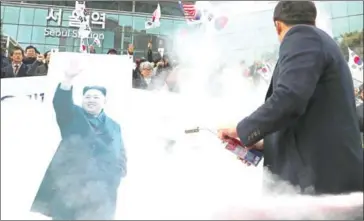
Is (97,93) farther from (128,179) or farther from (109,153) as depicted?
(128,179)

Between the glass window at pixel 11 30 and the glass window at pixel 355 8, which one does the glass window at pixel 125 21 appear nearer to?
the glass window at pixel 11 30

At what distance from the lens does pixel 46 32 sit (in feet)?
5.42

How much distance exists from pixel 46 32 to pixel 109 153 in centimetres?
52

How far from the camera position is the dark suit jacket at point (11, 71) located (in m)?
1.51

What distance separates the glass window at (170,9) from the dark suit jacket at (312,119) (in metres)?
0.64

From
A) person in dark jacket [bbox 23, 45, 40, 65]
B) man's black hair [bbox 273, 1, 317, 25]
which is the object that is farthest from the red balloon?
person in dark jacket [bbox 23, 45, 40, 65]

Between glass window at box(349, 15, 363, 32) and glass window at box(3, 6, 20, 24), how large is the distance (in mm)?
1440

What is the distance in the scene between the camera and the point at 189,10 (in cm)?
158

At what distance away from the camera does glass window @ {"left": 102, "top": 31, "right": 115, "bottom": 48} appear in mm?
1744

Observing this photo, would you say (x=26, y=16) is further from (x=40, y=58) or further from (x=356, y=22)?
(x=356, y=22)

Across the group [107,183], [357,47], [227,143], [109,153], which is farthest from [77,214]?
[357,47]

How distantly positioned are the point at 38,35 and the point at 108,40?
27cm

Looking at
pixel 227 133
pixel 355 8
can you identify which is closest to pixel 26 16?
pixel 227 133

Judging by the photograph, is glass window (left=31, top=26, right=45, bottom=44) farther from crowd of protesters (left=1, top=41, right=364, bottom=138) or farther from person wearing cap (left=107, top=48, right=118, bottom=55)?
person wearing cap (left=107, top=48, right=118, bottom=55)
